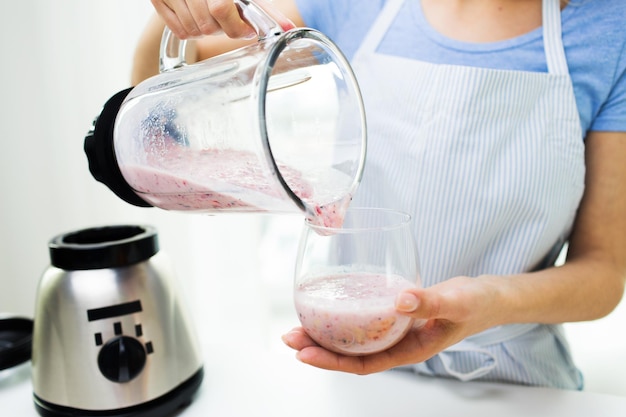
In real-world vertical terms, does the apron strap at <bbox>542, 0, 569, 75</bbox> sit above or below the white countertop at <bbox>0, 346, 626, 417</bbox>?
above

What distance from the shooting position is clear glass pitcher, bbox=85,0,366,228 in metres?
0.59

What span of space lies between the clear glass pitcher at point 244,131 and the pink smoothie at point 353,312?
82mm

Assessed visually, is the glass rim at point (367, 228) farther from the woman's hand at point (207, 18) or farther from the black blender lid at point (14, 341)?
the black blender lid at point (14, 341)

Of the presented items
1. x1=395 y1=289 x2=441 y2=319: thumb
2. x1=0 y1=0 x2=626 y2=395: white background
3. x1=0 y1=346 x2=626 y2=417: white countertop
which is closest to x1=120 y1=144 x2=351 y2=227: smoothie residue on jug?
x1=395 y1=289 x2=441 y2=319: thumb

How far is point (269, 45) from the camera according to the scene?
62 centimetres

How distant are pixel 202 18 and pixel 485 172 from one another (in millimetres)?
537

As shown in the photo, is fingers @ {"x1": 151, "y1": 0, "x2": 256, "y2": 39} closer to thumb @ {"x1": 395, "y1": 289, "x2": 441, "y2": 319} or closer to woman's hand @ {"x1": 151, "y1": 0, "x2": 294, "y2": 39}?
woman's hand @ {"x1": 151, "y1": 0, "x2": 294, "y2": 39}

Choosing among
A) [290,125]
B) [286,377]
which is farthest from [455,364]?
[290,125]

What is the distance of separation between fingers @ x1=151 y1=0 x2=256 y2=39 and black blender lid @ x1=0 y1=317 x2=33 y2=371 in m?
0.62

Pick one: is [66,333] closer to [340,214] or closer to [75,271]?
[75,271]

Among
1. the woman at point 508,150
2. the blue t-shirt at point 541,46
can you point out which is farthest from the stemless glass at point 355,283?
the blue t-shirt at point 541,46

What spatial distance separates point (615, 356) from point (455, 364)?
2.58 ft

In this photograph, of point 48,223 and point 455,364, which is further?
point 48,223

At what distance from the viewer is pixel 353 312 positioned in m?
0.65
